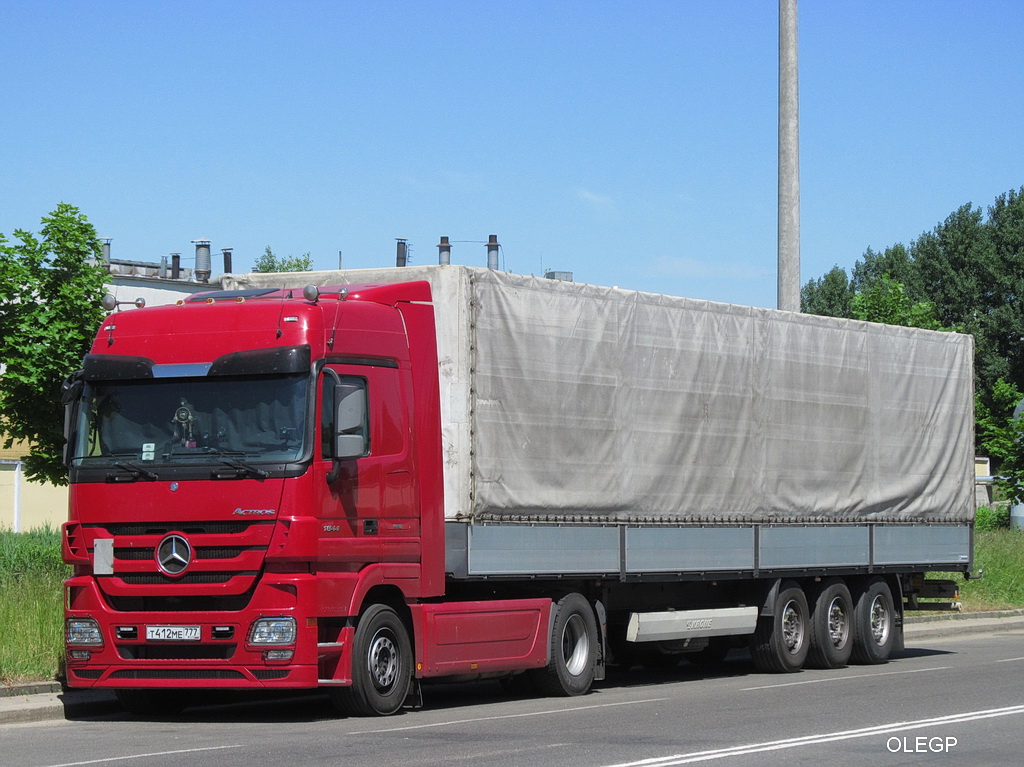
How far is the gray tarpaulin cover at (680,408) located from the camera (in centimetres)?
1446

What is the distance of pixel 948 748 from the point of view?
1055 cm

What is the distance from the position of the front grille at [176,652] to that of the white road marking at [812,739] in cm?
415

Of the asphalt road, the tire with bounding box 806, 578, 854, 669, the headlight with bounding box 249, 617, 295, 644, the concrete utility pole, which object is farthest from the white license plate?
the concrete utility pole

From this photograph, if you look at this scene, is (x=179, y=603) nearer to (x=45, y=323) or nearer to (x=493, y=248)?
(x=45, y=323)

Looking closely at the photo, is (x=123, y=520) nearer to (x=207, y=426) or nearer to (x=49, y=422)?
(x=207, y=426)

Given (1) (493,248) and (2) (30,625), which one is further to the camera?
(1) (493,248)

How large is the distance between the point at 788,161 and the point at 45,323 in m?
10.2

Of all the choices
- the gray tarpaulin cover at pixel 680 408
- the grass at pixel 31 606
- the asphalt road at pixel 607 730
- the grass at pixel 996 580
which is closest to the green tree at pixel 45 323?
the grass at pixel 31 606

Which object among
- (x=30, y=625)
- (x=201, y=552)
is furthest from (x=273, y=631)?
(x=30, y=625)

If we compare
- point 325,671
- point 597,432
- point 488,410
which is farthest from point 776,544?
point 325,671

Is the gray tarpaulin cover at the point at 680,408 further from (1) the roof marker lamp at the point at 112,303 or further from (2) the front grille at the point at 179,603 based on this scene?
(2) the front grille at the point at 179,603

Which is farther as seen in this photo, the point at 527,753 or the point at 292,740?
the point at 292,740

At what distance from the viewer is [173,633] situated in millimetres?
12734

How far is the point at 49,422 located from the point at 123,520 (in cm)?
901
